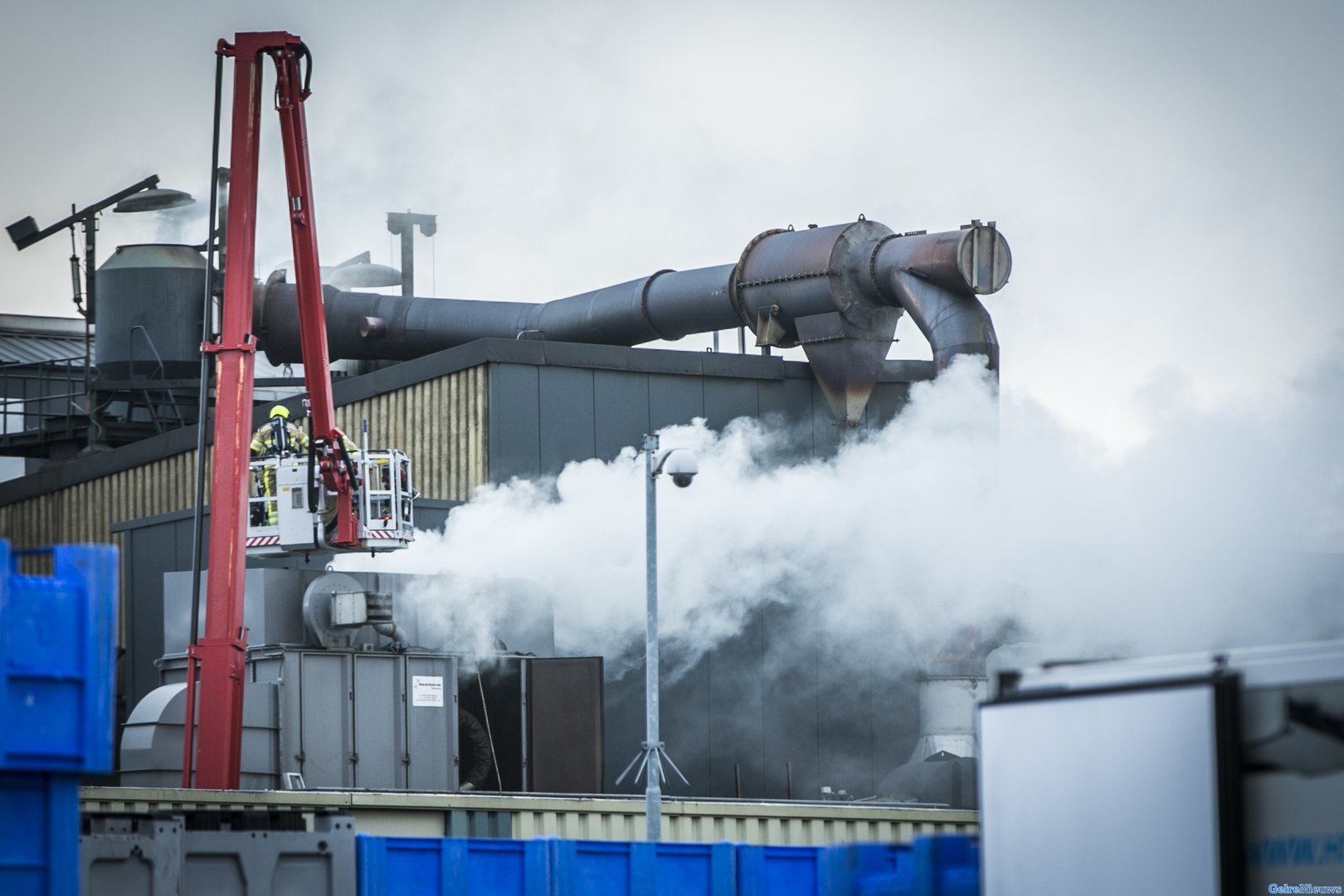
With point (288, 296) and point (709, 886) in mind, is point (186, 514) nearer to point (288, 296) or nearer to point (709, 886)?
point (288, 296)

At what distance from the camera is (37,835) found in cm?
1024

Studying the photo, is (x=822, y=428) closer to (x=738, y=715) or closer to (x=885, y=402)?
(x=885, y=402)

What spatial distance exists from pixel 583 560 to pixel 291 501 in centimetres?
739

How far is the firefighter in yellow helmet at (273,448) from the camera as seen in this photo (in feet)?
82.7

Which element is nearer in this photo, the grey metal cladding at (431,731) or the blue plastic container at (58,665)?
the blue plastic container at (58,665)

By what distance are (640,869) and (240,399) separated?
965 centimetres

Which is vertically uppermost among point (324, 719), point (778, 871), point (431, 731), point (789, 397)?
point (789, 397)

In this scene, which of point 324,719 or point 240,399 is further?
point 324,719

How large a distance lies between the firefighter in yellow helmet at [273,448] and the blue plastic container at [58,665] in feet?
48.2

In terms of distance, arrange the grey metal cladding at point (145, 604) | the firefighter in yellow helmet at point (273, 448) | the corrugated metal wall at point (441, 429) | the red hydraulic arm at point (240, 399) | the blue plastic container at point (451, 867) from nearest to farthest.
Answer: the blue plastic container at point (451, 867), the red hydraulic arm at point (240, 399), the firefighter in yellow helmet at point (273, 448), the corrugated metal wall at point (441, 429), the grey metal cladding at point (145, 604)

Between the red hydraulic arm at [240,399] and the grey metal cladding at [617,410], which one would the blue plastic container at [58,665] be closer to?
the red hydraulic arm at [240,399]

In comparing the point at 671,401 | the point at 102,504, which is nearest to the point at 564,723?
the point at 671,401

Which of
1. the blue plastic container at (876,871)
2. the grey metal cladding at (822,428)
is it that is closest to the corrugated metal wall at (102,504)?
the grey metal cladding at (822,428)

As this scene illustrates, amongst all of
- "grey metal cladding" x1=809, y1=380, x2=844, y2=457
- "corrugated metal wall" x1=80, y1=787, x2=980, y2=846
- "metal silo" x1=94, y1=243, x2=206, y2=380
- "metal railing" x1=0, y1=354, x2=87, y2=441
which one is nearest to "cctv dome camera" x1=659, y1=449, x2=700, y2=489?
"corrugated metal wall" x1=80, y1=787, x2=980, y2=846
